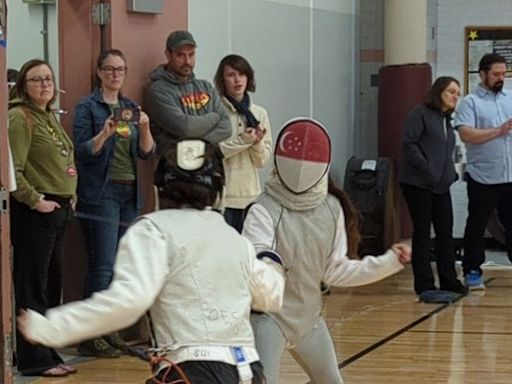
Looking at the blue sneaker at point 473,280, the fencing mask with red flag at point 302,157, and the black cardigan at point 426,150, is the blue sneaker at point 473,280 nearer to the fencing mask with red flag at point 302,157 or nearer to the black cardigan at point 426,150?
the black cardigan at point 426,150

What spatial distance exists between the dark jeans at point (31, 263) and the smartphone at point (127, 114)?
1.99ft

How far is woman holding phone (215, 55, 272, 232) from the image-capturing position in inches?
279

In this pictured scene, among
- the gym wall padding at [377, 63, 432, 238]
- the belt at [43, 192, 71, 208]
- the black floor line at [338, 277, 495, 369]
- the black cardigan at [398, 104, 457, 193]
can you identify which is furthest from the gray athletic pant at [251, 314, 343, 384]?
the gym wall padding at [377, 63, 432, 238]

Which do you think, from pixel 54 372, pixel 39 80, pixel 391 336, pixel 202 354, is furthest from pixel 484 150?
pixel 202 354

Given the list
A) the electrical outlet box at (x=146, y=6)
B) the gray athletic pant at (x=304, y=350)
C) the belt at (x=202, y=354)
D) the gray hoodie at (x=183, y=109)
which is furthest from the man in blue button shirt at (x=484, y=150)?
the belt at (x=202, y=354)

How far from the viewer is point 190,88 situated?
6887 millimetres

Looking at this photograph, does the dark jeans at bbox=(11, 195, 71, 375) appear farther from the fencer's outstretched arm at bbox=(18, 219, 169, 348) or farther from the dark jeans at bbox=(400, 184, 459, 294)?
the dark jeans at bbox=(400, 184, 459, 294)

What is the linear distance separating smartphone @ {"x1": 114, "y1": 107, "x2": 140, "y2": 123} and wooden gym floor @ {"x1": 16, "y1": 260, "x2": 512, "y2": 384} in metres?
1.32

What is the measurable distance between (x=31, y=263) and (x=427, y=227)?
11.5 feet

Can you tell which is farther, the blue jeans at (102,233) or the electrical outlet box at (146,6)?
the electrical outlet box at (146,6)

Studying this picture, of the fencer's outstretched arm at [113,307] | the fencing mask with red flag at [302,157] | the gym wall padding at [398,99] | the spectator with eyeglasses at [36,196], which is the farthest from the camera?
the gym wall padding at [398,99]

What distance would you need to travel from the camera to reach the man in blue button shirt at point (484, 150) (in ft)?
28.7

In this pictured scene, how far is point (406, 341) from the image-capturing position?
272 inches

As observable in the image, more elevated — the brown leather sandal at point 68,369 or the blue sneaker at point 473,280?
the brown leather sandal at point 68,369
